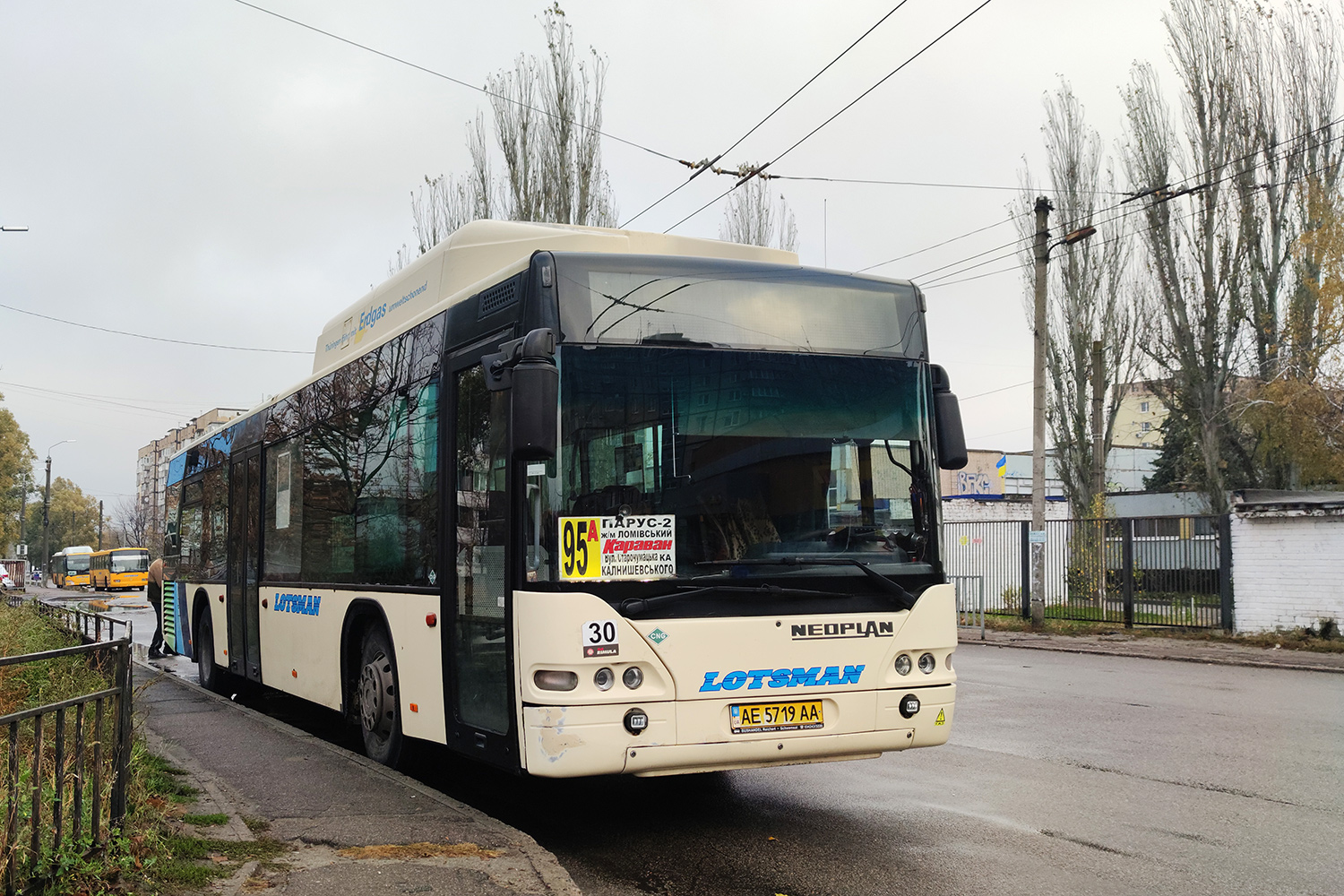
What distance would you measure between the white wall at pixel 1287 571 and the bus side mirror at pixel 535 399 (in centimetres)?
1857

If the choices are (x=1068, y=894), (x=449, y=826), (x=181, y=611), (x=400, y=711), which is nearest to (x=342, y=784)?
(x=400, y=711)

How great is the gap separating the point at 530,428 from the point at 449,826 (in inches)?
83.8

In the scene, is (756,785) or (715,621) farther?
(756,785)

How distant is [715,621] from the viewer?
19.7ft

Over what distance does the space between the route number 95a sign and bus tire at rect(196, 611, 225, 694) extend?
28.9 feet

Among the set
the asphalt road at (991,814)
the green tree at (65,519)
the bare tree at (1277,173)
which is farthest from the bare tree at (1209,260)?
the green tree at (65,519)

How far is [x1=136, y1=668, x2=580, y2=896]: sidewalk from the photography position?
199 inches

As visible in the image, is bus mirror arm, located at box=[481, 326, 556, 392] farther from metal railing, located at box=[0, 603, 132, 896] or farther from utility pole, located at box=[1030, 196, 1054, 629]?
utility pole, located at box=[1030, 196, 1054, 629]

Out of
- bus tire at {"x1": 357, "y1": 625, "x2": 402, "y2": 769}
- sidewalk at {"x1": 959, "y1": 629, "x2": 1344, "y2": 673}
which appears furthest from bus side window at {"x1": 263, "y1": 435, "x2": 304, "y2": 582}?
sidewalk at {"x1": 959, "y1": 629, "x2": 1344, "y2": 673}

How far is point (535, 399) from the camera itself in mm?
5605

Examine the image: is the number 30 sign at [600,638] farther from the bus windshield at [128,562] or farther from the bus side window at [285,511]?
the bus windshield at [128,562]

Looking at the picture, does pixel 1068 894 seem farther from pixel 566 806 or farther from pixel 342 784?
pixel 342 784

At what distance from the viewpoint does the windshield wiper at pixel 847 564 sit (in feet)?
20.0

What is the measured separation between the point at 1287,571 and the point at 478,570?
60.3ft
